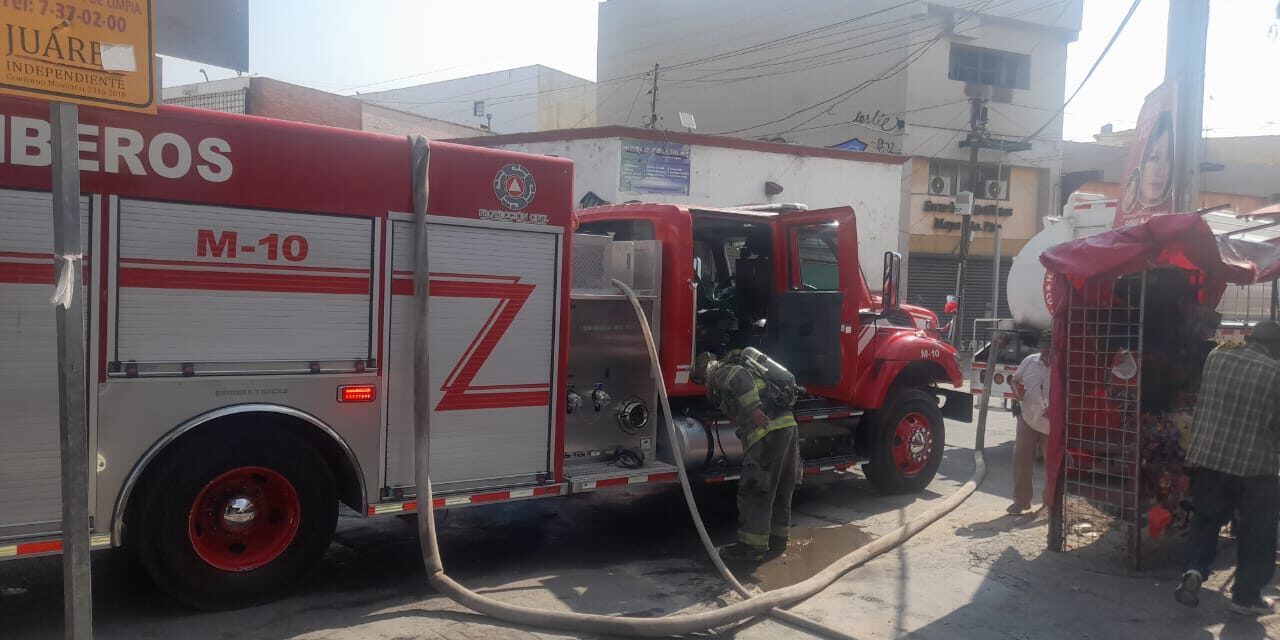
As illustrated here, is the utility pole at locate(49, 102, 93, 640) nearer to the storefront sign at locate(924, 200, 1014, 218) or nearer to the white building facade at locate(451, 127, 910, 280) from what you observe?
the white building facade at locate(451, 127, 910, 280)

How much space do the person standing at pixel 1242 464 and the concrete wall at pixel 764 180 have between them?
42.9 feet

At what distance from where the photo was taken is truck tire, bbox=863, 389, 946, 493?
26.6 ft

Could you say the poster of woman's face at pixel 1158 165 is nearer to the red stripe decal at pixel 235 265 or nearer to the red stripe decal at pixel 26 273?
the red stripe decal at pixel 235 265

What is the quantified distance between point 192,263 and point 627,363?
2.91 meters

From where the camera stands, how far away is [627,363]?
654cm

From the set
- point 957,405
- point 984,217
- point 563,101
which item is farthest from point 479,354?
point 563,101

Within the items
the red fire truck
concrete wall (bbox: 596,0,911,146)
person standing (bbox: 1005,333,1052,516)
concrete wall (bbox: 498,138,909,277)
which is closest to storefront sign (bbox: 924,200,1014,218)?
concrete wall (bbox: 596,0,911,146)

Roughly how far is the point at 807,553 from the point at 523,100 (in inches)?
1375

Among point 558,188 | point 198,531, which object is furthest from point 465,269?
point 198,531

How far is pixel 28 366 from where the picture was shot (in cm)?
436

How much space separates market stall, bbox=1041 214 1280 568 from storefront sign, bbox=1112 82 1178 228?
1.07 m

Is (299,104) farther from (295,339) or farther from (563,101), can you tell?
(295,339)

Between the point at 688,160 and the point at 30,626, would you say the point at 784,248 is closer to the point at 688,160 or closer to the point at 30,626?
the point at 30,626

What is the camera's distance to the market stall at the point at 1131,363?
590 cm
